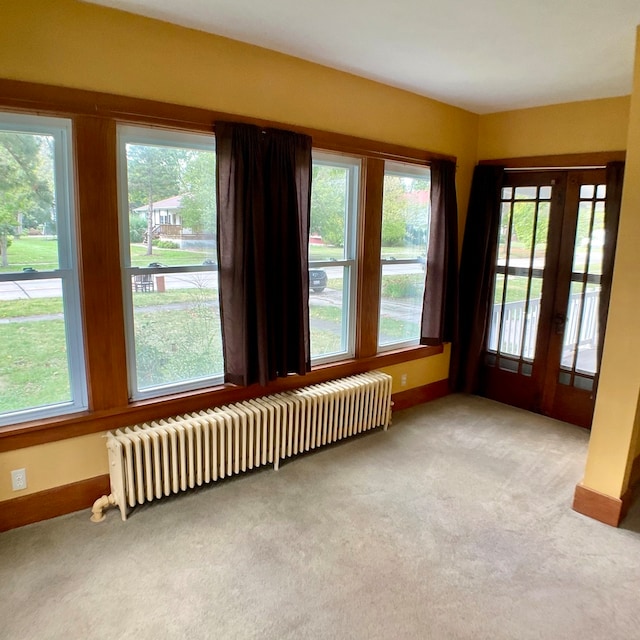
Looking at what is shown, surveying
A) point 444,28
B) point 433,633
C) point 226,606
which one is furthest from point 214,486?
point 444,28

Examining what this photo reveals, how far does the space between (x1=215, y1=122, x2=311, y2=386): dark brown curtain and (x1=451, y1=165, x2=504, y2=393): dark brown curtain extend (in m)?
1.95

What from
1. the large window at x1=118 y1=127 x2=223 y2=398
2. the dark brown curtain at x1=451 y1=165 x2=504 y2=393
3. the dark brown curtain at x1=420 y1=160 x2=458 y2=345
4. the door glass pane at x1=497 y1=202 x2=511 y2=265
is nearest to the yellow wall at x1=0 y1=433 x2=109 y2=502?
the large window at x1=118 y1=127 x2=223 y2=398

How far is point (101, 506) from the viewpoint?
8.45 feet

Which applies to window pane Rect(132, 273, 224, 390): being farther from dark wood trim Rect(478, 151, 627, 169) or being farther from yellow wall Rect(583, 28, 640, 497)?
dark wood trim Rect(478, 151, 627, 169)

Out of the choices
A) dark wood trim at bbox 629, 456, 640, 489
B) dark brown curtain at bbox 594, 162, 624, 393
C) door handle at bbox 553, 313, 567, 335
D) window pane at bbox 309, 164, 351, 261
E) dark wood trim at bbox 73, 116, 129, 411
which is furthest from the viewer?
door handle at bbox 553, 313, 567, 335

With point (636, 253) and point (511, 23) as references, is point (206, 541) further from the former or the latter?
point (511, 23)

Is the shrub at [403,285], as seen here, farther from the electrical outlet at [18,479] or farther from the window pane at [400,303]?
the electrical outlet at [18,479]

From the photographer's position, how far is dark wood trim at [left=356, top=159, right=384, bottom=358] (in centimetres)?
362

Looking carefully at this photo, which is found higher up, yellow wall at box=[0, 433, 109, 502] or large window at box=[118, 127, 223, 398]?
large window at box=[118, 127, 223, 398]

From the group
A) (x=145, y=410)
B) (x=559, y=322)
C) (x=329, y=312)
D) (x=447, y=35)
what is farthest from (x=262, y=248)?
(x=559, y=322)

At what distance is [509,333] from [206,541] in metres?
3.27

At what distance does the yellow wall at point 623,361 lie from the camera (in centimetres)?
242

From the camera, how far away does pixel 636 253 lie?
243 centimetres

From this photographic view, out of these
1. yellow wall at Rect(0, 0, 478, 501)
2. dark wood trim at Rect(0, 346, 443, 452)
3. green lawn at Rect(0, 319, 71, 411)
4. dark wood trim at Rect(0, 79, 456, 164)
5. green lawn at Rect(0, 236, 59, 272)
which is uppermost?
yellow wall at Rect(0, 0, 478, 501)
